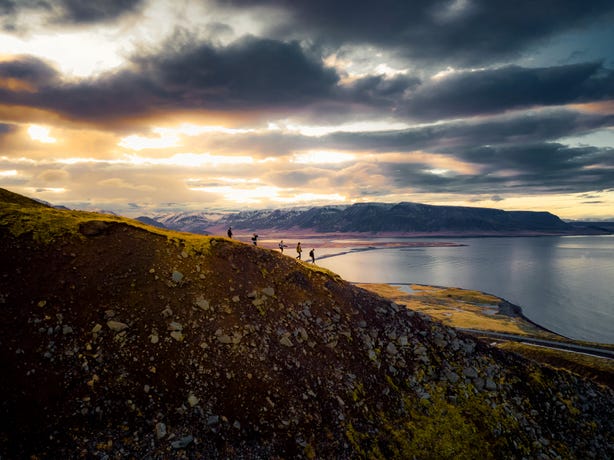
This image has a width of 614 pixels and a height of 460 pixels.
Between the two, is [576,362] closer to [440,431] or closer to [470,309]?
[440,431]

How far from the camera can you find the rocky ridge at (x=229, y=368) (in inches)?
580

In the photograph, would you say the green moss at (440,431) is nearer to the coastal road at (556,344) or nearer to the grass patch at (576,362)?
the grass patch at (576,362)

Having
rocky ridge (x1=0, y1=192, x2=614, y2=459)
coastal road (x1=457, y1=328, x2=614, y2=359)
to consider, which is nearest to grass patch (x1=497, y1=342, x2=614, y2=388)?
coastal road (x1=457, y1=328, x2=614, y2=359)

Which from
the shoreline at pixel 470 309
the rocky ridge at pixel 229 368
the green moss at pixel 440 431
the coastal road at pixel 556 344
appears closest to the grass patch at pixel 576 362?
the coastal road at pixel 556 344

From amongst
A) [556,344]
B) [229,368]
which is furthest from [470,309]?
[229,368]

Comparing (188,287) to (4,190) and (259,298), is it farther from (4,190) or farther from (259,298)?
(4,190)

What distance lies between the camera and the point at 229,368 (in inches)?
721

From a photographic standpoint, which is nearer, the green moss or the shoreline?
the green moss

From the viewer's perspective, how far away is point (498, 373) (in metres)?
25.9

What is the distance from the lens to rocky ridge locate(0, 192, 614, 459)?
1473 cm

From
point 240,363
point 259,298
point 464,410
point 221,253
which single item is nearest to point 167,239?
point 221,253

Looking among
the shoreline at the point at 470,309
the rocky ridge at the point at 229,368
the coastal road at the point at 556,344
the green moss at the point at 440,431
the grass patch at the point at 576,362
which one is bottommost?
the shoreline at the point at 470,309

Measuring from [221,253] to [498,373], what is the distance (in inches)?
929

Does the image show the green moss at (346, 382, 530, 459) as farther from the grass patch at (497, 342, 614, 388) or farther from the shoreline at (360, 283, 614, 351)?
the shoreline at (360, 283, 614, 351)
